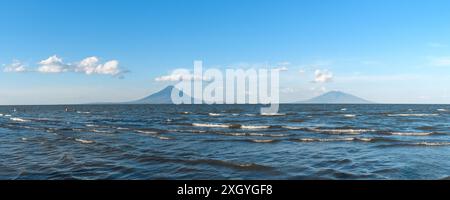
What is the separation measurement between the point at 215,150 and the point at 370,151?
755 cm

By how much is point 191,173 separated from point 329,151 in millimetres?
8103

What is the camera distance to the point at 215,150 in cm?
1939

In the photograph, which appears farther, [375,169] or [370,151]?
[370,151]

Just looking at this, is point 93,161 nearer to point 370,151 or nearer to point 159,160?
point 159,160

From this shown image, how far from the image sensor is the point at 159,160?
16.0 metres
